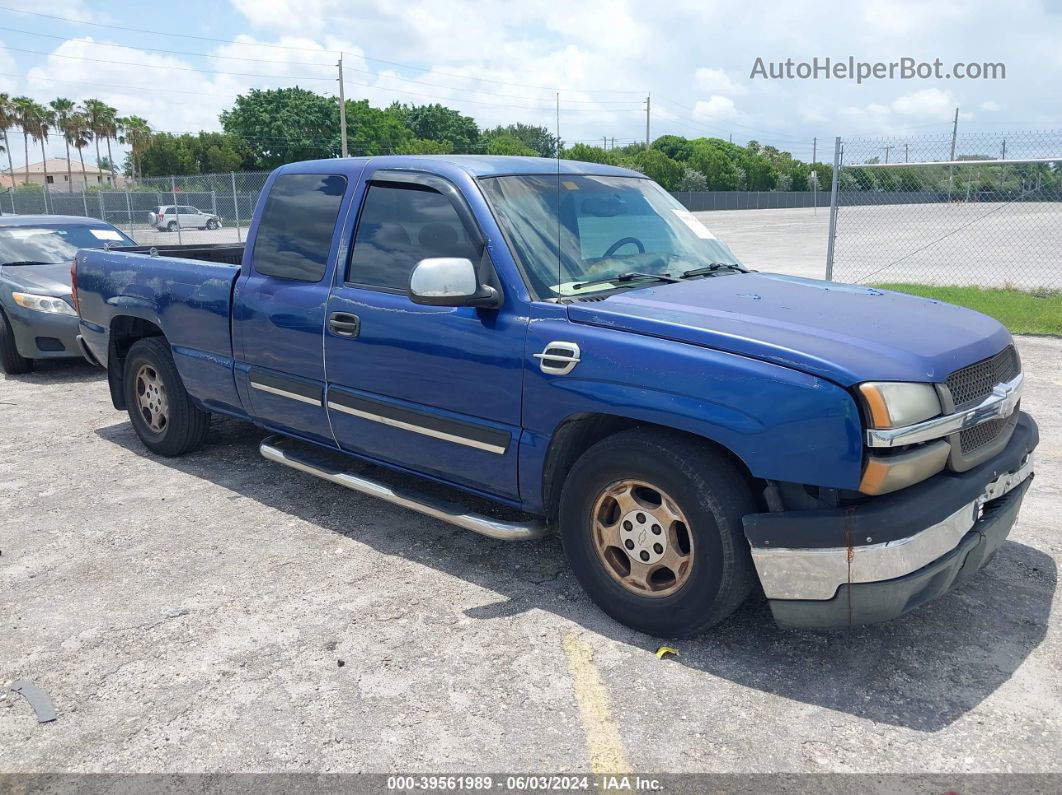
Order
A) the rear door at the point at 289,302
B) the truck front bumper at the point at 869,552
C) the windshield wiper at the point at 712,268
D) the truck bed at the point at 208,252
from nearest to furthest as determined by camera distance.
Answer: the truck front bumper at the point at 869,552
the windshield wiper at the point at 712,268
the rear door at the point at 289,302
the truck bed at the point at 208,252

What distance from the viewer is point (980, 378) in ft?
10.8

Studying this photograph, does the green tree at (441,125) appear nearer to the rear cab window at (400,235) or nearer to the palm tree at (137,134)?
the palm tree at (137,134)

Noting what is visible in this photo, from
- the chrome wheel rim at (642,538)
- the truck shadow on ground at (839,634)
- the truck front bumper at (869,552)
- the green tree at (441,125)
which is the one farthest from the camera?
the green tree at (441,125)

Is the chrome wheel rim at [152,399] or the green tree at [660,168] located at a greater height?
the green tree at [660,168]

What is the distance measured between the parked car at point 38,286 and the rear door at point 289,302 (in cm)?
440

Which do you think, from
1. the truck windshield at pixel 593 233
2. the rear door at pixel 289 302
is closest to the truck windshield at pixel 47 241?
the rear door at pixel 289 302

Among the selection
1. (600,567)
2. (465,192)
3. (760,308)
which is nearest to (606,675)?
(600,567)

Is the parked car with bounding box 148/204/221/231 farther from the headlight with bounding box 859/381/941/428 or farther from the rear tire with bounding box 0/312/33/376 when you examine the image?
the headlight with bounding box 859/381/941/428

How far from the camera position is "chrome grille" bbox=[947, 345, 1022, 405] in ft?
10.4

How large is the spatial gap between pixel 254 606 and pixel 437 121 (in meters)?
82.3

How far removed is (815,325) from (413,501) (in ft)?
6.77

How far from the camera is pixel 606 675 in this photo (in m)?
3.29

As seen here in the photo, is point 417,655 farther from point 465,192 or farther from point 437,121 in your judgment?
point 437,121

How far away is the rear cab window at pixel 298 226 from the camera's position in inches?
179
